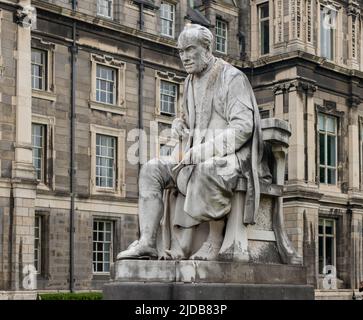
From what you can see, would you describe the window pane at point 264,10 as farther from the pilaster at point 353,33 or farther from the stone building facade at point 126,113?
the pilaster at point 353,33

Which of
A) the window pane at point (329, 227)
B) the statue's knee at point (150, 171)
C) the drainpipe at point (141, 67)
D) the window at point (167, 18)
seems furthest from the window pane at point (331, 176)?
the statue's knee at point (150, 171)

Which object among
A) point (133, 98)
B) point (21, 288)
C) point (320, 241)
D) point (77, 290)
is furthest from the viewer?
point (320, 241)

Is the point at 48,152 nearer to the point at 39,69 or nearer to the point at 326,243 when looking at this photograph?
the point at 39,69

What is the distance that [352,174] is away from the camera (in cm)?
4019

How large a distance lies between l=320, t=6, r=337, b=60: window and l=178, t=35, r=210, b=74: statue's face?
31303 millimetres

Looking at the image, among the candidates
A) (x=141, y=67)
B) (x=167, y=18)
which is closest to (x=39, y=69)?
(x=141, y=67)

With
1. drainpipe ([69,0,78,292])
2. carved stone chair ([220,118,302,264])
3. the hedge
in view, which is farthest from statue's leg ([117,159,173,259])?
drainpipe ([69,0,78,292])

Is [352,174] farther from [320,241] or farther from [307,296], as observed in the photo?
[307,296]

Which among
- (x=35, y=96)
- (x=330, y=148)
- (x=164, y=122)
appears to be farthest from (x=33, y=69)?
(x=330, y=148)

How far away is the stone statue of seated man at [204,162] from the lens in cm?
866

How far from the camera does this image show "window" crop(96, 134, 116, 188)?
108 feet

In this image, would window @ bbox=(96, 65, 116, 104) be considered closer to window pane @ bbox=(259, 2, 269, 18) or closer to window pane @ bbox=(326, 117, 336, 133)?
window pane @ bbox=(259, 2, 269, 18)

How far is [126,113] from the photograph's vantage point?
34.0 metres
